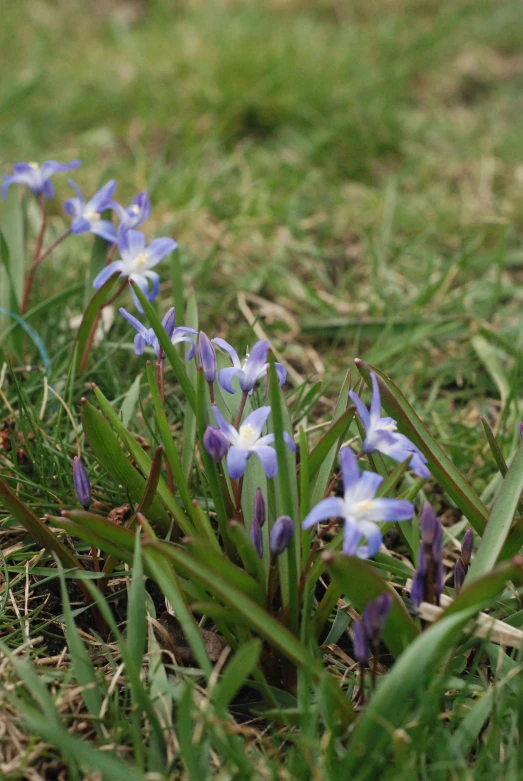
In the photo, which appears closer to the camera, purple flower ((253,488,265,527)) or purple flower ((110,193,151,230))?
purple flower ((253,488,265,527))

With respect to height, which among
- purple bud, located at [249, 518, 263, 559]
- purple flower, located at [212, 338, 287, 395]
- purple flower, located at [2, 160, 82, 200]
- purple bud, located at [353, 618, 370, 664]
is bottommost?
purple bud, located at [353, 618, 370, 664]

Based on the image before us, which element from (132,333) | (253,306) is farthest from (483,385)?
(132,333)

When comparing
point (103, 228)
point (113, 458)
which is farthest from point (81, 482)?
point (103, 228)

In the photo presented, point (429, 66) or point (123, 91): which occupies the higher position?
point (123, 91)

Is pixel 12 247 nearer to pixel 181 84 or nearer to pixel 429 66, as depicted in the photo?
pixel 181 84

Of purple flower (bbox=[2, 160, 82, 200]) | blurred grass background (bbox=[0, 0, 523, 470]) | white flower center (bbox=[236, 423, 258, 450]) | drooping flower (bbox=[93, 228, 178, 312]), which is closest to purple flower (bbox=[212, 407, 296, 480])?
white flower center (bbox=[236, 423, 258, 450])

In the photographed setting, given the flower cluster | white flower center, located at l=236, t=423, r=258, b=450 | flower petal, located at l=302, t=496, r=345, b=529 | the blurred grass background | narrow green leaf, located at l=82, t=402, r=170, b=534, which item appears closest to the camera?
flower petal, located at l=302, t=496, r=345, b=529

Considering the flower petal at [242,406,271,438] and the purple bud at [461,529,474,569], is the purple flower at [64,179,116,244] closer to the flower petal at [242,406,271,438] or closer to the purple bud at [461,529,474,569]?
the flower petal at [242,406,271,438]
